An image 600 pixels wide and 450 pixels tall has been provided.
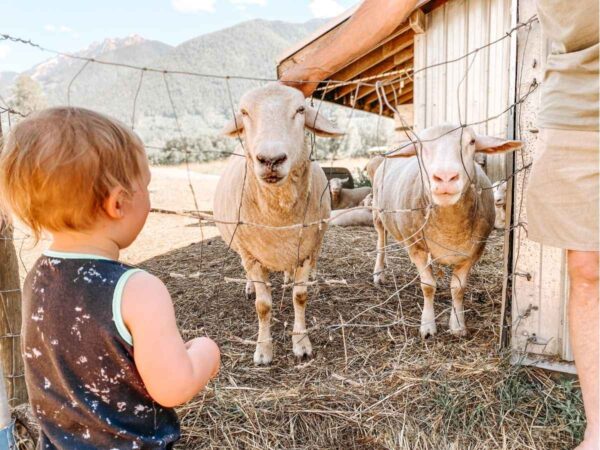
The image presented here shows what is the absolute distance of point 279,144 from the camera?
2.59m

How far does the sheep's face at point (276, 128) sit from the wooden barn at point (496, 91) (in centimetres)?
31

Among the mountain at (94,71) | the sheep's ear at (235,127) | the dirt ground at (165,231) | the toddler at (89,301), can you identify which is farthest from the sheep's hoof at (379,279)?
the mountain at (94,71)

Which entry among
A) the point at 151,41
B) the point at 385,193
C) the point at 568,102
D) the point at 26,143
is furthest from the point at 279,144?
the point at 151,41

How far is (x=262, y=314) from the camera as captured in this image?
344cm

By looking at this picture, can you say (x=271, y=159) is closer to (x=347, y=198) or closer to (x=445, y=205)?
(x=445, y=205)

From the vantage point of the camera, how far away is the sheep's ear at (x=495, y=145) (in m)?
2.55

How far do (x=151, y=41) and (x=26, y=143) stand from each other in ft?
529

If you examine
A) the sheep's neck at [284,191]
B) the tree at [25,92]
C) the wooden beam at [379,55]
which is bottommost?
the sheep's neck at [284,191]

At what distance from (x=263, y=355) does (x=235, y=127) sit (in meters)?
1.46

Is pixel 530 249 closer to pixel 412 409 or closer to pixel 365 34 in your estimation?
pixel 412 409

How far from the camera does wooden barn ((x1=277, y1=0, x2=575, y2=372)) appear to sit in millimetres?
2514

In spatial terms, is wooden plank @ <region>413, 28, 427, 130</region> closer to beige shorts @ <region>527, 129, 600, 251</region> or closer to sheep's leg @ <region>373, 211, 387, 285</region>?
sheep's leg @ <region>373, 211, 387, 285</region>

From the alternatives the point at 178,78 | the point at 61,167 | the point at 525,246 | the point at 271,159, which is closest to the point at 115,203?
the point at 61,167

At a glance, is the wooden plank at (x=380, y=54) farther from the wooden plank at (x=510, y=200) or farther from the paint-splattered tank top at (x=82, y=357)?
→ the paint-splattered tank top at (x=82, y=357)
